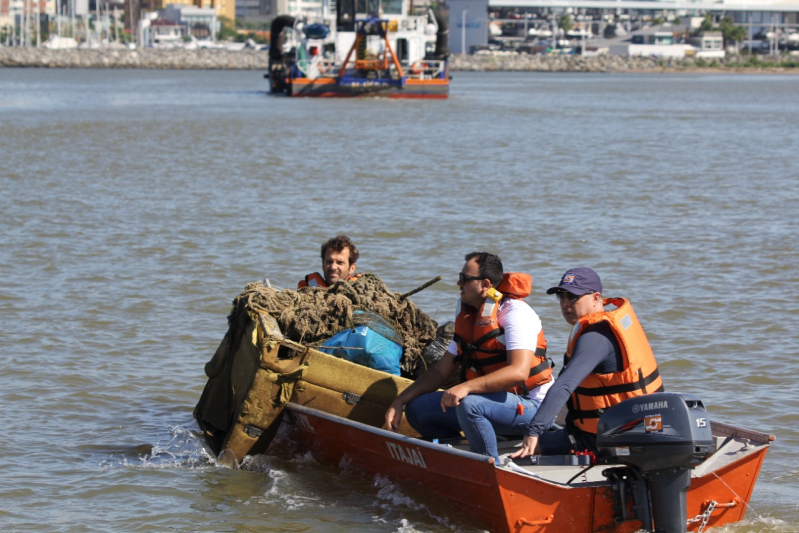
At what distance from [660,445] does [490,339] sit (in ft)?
3.41

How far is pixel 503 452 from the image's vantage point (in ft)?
18.7

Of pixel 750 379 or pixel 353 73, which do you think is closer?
pixel 750 379

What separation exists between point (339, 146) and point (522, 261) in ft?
49.5

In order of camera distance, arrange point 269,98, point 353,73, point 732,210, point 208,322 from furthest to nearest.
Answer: point 269,98, point 353,73, point 732,210, point 208,322

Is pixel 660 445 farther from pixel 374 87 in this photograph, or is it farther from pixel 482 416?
pixel 374 87

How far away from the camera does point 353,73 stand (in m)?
48.5

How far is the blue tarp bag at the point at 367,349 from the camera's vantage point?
6.39 metres

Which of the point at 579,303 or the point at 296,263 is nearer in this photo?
the point at 579,303

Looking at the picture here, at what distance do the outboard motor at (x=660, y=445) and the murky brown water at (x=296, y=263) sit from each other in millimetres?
811

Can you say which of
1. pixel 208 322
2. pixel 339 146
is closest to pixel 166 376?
pixel 208 322

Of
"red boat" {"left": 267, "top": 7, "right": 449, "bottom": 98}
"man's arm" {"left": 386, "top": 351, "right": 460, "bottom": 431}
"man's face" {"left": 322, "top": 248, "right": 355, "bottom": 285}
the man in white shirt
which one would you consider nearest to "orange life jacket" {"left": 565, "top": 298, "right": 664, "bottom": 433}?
the man in white shirt

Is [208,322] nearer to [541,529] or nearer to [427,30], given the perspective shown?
[541,529]

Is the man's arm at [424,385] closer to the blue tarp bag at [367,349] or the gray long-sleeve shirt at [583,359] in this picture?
the blue tarp bag at [367,349]

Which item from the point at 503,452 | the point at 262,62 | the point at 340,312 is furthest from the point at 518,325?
the point at 262,62
